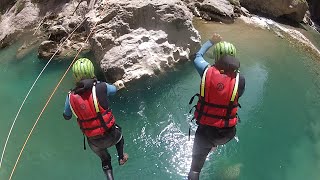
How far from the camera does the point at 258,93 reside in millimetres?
10711

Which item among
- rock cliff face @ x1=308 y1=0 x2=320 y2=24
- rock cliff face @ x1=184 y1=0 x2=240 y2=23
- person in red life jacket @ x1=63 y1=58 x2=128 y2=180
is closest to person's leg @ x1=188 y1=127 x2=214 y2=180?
person in red life jacket @ x1=63 y1=58 x2=128 y2=180

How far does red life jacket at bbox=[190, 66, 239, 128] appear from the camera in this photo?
5625 mm

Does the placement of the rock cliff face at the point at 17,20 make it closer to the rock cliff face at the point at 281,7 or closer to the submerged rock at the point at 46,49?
the submerged rock at the point at 46,49

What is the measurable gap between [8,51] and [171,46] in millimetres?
6641

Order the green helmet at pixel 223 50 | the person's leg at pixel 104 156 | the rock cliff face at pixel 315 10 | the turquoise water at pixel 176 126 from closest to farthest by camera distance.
A: the green helmet at pixel 223 50, the person's leg at pixel 104 156, the turquoise water at pixel 176 126, the rock cliff face at pixel 315 10

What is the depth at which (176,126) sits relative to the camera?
30.9ft

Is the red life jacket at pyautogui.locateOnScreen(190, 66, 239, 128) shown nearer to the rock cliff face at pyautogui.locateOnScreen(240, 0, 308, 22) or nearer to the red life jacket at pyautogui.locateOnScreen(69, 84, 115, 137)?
the red life jacket at pyautogui.locateOnScreen(69, 84, 115, 137)

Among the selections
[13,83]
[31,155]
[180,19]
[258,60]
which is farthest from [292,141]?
[13,83]

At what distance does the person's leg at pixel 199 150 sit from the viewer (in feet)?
20.6

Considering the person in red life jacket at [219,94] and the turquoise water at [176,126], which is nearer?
the person in red life jacket at [219,94]

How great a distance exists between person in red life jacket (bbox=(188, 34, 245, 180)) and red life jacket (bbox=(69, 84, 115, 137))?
1.46 metres

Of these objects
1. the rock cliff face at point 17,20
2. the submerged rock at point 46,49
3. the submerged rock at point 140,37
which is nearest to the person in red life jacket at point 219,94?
the submerged rock at point 140,37

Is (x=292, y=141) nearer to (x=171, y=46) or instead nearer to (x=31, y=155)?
(x=171, y=46)

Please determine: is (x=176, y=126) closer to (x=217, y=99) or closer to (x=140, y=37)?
(x=140, y=37)
